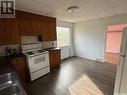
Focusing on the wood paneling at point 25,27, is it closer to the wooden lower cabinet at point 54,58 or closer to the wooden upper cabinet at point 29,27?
the wooden upper cabinet at point 29,27

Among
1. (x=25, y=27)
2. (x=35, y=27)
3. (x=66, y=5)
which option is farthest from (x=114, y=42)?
(x=25, y=27)

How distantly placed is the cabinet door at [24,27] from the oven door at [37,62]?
0.93 metres

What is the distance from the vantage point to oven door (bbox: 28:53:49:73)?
9.23ft

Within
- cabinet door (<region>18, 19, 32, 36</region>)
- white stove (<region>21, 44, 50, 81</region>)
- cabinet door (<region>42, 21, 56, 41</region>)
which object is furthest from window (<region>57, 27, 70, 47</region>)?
cabinet door (<region>18, 19, 32, 36</region>)

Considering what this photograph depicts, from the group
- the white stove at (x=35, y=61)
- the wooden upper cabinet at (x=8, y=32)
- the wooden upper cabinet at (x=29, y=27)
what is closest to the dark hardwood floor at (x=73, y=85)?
the white stove at (x=35, y=61)

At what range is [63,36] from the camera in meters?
5.24

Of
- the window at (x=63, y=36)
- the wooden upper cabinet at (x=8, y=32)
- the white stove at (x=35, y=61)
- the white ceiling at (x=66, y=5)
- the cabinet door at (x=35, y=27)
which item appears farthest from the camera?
the window at (x=63, y=36)

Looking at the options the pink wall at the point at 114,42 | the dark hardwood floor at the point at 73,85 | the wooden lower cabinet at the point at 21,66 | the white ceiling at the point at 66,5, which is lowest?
the dark hardwood floor at the point at 73,85

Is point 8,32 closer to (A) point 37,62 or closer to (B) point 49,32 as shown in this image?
(A) point 37,62

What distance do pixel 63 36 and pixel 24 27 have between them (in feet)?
8.65

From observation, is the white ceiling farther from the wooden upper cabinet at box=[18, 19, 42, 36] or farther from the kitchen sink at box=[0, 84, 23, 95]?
the kitchen sink at box=[0, 84, 23, 95]

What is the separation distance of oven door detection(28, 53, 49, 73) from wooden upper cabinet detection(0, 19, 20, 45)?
0.81m

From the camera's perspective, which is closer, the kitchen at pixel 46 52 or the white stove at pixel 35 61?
the kitchen at pixel 46 52

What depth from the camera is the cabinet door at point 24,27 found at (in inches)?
113
